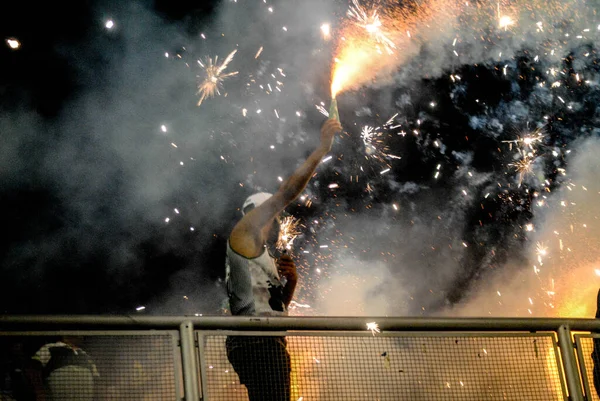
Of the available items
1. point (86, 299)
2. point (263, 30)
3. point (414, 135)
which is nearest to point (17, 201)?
point (86, 299)

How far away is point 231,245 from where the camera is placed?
13.0 feet

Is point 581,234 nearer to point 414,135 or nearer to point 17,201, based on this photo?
point 414,135

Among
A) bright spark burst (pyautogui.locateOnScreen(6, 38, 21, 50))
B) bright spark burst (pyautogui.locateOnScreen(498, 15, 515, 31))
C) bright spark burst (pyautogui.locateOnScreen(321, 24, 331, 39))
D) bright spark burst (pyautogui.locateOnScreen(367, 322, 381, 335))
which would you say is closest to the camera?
bright spark burst (pyautogui.locateOnScreen(367, 322, 381, 335))

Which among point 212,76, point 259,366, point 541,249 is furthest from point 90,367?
point 541,249

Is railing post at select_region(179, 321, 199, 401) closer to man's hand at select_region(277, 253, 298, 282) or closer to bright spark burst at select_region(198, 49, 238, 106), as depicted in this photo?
man's hand at select_region(277, 253, 298, 282)

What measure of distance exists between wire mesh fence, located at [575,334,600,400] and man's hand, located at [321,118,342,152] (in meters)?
1.94

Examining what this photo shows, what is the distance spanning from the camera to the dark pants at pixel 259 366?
3572mm

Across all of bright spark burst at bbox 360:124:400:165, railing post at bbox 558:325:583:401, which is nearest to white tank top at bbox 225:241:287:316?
railing post at bbox 558:325:583:401

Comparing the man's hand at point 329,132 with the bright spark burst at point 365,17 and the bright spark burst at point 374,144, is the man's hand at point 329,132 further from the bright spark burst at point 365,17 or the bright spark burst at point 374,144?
the bright spark burst at point 374,144

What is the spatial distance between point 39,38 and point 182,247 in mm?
3289

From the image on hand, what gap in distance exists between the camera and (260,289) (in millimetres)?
3891

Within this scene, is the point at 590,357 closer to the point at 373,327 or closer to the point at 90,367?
the point at 373,327

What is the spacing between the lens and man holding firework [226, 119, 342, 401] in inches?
141

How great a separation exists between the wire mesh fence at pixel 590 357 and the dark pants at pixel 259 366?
1.77m
